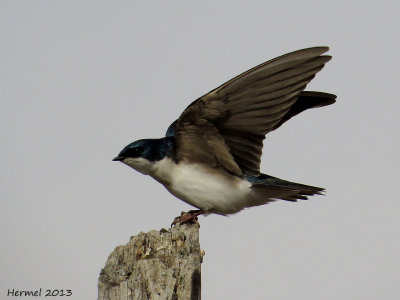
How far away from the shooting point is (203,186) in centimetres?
356

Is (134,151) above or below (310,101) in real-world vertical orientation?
below

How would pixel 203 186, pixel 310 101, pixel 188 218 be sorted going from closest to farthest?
1. pixel 188 218
2. pixel 203 186
3. pixel 310 101

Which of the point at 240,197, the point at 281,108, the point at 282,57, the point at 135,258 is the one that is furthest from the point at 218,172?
the point at 135,258

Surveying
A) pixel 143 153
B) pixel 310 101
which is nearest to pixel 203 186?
pixel 143 153

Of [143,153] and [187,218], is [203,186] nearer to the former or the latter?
[187,218]

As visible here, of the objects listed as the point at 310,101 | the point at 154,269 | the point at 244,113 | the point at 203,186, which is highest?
the point at 310,101

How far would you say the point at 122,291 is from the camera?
2.45 m

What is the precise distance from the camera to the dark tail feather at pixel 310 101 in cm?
395

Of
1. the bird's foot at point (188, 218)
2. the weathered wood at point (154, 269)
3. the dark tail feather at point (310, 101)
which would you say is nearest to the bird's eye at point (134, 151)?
the bird's foot at point (188, 218)

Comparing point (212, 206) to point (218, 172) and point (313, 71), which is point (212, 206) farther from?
point (313, 71)

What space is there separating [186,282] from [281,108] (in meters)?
1.26

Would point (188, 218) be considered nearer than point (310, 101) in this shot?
Yes

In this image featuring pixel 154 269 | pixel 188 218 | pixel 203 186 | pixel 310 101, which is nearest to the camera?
pixel 154 269

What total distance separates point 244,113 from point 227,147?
207 mm
